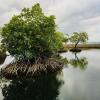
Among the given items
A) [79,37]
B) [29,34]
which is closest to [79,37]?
[79,37]

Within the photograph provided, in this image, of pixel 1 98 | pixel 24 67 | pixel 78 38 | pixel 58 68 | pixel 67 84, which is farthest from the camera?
pixel 78 38

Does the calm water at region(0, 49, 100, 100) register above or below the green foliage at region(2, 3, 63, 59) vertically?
below

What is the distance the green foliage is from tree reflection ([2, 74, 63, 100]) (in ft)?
17.2

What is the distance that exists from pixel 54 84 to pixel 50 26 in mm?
10443

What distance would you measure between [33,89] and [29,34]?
10.5m

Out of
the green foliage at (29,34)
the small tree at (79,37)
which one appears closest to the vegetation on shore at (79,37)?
the small tree at (79,37)

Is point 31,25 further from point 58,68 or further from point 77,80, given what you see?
point 77,80

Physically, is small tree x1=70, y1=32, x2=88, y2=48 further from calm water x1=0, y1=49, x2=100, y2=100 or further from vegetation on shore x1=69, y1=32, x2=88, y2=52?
calm water x1=0, y1=49, x2=100, y2=100

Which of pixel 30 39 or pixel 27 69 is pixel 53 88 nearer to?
pixel 27 69

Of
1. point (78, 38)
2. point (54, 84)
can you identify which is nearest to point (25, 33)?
point (54, 84)

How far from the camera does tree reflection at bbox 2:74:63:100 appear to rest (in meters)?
22.5

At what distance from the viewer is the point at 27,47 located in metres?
34.5

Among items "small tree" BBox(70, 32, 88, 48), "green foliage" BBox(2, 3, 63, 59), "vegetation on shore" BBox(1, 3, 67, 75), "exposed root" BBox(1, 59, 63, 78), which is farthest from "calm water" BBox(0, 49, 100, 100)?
"small tree" BBox(70, 32, 88, 48)

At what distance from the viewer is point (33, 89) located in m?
25.4
